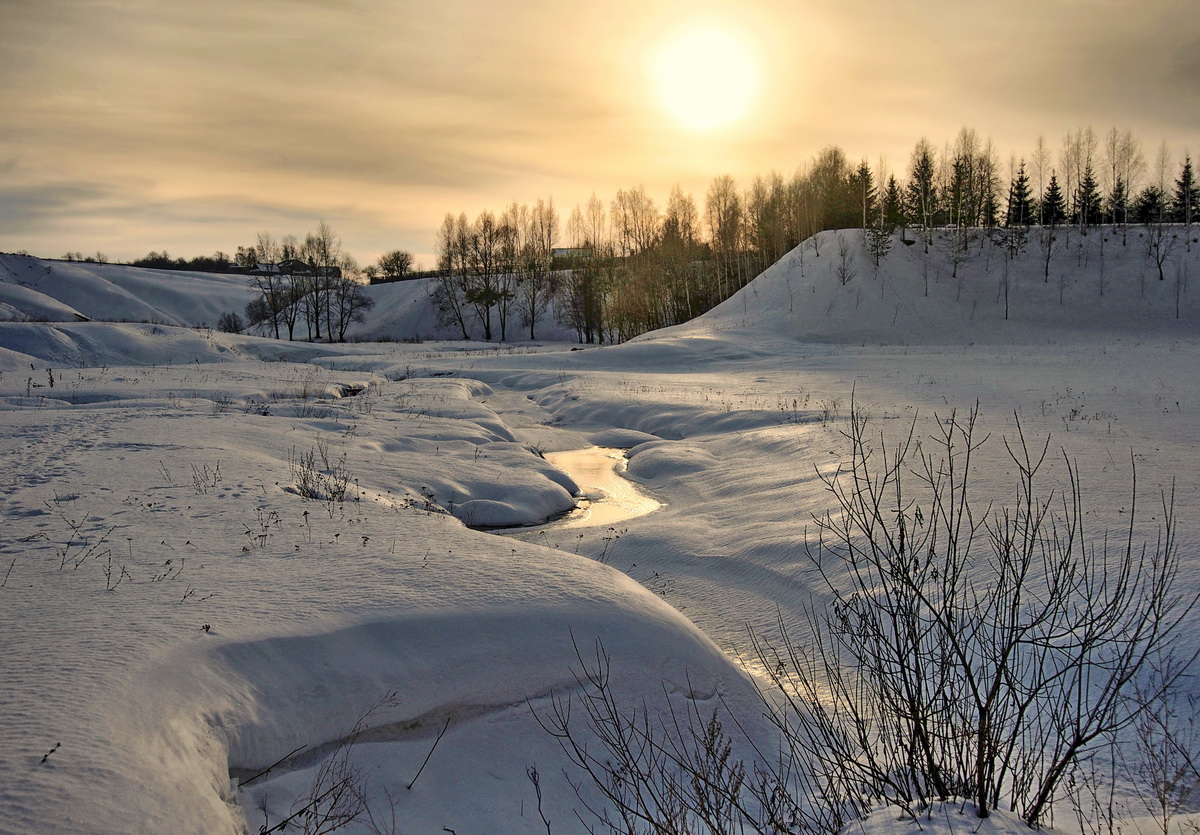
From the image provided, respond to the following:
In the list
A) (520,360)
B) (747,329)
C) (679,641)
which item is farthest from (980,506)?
(747,329)

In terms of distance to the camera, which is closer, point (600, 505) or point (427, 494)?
point (427, 494)

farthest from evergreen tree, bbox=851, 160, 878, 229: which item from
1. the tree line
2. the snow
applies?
the snow

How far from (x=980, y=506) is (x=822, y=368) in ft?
67.0

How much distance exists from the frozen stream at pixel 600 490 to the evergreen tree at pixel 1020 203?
59.1m

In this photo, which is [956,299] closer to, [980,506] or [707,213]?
[707,213]

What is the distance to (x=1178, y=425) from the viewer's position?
12469 mm

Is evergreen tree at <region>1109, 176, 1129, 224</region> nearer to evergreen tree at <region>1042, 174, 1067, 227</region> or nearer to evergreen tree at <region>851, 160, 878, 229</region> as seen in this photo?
evergreen tree at <region>1042, 174, 1067, 227</region>

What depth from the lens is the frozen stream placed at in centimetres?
1108

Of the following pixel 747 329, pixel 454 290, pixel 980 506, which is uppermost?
pixel 454 290

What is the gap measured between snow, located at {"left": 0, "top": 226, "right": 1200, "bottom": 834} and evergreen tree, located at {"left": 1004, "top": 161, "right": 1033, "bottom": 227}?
4713 centimetres

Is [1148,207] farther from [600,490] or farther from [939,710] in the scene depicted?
[939,710]

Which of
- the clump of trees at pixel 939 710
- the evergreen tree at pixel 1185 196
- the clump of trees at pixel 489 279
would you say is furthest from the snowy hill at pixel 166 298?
the clump of trees at pixel 939 710

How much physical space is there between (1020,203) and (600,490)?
6466 cm

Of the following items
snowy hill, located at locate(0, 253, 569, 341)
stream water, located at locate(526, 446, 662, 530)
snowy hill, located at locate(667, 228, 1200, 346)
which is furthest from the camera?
snowy hill, located at locate(0, 253, 569, 341)
